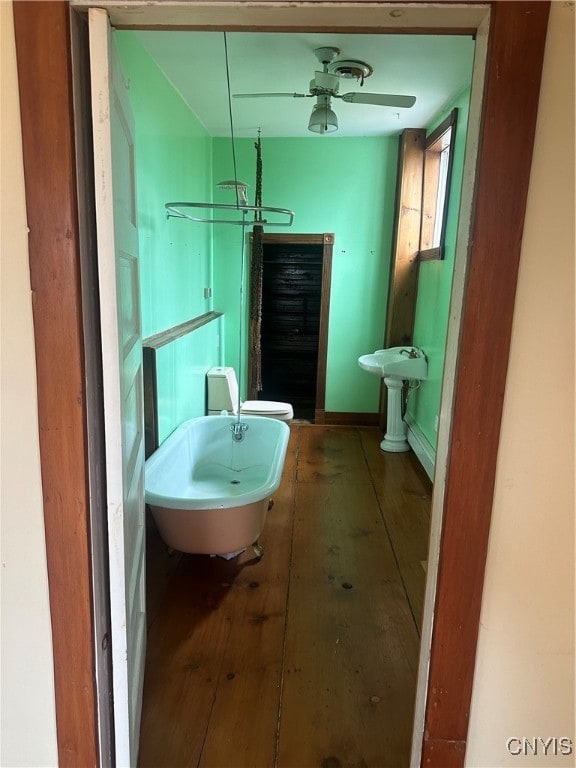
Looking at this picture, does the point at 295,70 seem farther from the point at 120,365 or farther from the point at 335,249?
the point at 120,365

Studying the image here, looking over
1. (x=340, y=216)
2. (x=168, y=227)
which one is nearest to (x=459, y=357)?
(x=168, y=227)

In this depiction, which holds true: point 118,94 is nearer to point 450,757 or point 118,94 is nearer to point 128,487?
point 128,487

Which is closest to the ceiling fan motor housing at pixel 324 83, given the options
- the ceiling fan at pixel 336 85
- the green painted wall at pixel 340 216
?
the ceiling fan at pixel 336 85

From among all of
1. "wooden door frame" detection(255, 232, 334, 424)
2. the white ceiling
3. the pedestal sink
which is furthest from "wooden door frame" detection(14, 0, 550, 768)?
"wooden door frame" detection(255, 232, 334, 424)

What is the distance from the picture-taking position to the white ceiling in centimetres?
238

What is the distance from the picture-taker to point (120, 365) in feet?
3.94

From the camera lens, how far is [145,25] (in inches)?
43.2

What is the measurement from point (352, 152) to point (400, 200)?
0.63m

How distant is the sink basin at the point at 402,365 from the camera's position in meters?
3.88

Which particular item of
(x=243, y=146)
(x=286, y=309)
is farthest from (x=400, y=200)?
(x=286, y=309)

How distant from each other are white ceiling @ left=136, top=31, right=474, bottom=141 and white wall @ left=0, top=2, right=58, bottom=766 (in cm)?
130

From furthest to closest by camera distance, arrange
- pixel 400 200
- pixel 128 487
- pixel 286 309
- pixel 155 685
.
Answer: pixel 286 309
pixel 400 200
pixel 155 685
pixel 128 487

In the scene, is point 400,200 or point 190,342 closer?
point 190,342

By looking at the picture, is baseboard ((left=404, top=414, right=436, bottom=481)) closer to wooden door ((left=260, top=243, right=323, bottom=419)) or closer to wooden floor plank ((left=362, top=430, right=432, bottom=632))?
wooden floor plank ((left=362, top=430, right=432, bottom=632))
